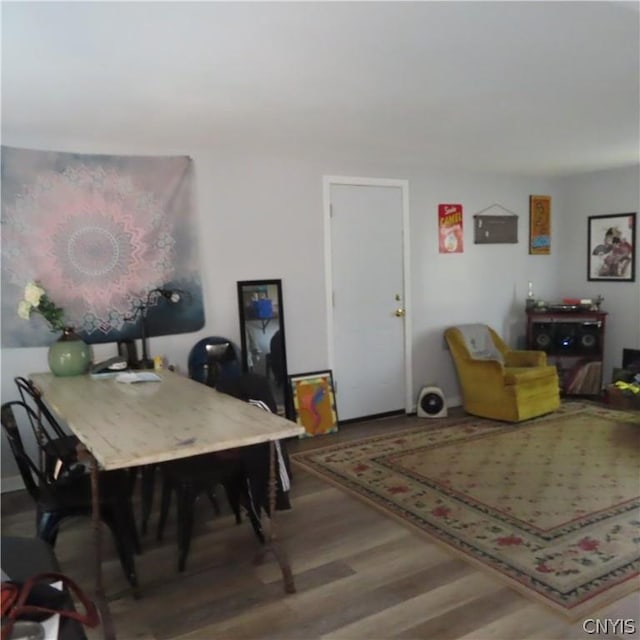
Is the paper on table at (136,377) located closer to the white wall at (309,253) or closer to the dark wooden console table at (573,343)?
the white wall at (309,253)

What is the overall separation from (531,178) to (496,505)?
394 centimetres

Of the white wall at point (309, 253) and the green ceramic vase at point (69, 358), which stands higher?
the white wall at point (309, 253)

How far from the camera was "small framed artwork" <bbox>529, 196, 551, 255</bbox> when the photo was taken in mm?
6188

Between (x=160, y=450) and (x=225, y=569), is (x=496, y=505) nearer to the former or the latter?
(x=225, y=569)

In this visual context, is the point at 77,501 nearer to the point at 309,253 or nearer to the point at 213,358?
the point at 213,358

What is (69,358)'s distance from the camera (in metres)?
3.55

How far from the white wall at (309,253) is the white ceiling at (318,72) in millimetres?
385

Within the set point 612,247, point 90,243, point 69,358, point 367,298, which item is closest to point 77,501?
point 69,358

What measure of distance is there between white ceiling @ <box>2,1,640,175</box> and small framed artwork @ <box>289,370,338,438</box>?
6.11 ft

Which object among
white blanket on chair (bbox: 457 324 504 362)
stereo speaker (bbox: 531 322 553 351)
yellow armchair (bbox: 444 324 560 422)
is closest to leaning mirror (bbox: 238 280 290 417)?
yellow armchair (bbox: 444 324 560 422)

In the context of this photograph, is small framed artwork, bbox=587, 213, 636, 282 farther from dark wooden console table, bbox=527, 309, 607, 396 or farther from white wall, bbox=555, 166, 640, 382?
dark wooden console table, bbox=527, 309, 607, 396

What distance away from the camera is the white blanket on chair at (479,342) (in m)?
5.53

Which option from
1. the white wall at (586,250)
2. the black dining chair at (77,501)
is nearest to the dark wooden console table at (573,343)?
the white wall at (586,250)

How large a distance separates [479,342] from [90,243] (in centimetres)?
356
